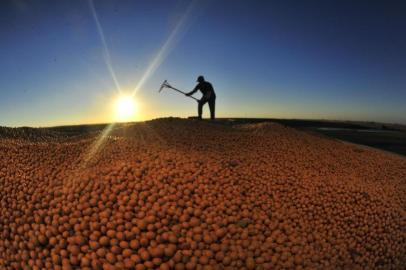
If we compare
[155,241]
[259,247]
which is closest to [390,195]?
[259,247]

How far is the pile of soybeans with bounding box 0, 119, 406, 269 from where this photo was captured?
9.43 feet

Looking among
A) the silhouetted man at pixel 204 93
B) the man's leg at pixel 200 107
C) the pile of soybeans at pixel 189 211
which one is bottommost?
the pile of soybeans at pixel 189 211

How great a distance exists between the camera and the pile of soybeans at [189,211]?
2.88 metres

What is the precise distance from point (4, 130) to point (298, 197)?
9.21 m

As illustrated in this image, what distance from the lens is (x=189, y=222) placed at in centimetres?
306

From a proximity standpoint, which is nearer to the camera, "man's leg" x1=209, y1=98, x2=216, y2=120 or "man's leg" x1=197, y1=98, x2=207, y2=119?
"man's leg" x1=197, y1=98, x2=207, y2=119

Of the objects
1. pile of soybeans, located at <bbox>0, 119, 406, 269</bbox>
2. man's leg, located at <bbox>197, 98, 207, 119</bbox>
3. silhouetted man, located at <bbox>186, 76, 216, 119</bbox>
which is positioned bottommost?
pile of soybeans, located at <bbox>0, 119, 406, 269</bbox>

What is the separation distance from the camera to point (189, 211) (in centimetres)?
315

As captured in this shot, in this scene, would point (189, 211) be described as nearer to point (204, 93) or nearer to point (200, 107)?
point (200, 107)

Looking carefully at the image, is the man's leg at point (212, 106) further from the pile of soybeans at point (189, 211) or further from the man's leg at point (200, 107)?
the pile of soybeans at point (189, 211)

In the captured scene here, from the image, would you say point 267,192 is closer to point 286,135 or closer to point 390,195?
point 390,195

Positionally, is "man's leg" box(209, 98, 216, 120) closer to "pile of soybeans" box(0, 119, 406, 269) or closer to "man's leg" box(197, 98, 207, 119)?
"man's leg" box(197, 98, 207, 119)

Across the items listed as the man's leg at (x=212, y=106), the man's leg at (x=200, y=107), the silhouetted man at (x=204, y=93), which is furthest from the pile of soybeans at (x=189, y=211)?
the man's leg at (x=212, y=106)

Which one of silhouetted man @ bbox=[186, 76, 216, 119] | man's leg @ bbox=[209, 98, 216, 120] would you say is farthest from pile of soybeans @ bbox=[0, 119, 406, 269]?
man's leg @ bbox=[209, 98, 216, 120]
